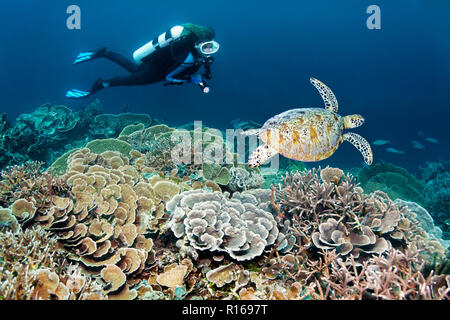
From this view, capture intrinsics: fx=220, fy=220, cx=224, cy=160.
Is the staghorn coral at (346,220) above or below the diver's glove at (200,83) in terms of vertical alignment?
below

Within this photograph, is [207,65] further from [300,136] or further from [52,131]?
[52,131]

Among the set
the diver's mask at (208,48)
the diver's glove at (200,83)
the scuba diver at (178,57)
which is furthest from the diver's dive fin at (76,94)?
the diver's mask at (208,48)

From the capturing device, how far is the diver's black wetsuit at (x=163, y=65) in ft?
21.2

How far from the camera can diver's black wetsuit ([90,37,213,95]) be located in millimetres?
6469

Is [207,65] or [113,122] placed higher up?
[207,65]

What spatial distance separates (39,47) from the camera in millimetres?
63000

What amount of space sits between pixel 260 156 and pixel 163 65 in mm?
6153

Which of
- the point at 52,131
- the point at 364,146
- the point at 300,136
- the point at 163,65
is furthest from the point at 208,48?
the point at 52,131

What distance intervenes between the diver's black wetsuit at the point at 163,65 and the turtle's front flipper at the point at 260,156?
15.5 ft

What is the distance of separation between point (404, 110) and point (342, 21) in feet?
110

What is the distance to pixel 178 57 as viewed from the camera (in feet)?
21.9

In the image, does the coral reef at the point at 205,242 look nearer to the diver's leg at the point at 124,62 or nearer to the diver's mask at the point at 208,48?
the diver's mask at the point at 208,48

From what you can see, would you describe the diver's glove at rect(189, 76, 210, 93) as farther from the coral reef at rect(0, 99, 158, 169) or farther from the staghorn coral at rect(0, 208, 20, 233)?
the staghorn coral at rect(0, 208, 20, 233)

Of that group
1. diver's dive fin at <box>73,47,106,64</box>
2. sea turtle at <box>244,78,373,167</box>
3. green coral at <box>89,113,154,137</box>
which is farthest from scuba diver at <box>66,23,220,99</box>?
sea turtle at <box>244,78,373,167</box>
